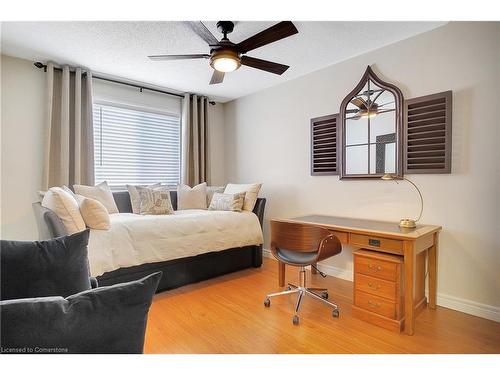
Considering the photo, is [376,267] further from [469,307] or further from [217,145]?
[217,145]

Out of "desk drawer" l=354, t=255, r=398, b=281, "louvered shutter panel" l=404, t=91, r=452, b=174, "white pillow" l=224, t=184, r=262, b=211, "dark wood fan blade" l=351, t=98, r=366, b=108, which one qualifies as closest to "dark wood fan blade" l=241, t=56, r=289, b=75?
"dark wood fan blade" l=351, t=98, r=366, b=108

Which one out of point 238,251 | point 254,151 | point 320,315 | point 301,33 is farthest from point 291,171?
point 320,315

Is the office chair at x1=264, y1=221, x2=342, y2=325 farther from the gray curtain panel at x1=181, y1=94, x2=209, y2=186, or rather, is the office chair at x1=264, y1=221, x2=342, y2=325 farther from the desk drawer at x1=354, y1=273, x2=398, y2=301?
the gray curtain panel at x1=181, y1=94, x2=209, y2=186

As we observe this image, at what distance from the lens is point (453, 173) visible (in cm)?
236

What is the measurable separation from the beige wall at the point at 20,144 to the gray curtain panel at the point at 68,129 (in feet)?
0.42

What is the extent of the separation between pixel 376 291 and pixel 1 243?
7.39 ft

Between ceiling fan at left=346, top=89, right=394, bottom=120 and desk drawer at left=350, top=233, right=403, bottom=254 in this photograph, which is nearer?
desk drawer at left=350, top=233, right=403, bottom=254

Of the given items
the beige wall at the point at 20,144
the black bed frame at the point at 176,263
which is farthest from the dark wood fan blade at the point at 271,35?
the beige wall at the point at 20,144

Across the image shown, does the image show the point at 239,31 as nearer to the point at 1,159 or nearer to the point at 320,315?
the point at 320,315

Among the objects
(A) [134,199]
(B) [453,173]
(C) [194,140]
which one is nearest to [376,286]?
(B) [453,173]

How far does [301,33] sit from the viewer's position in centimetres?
252

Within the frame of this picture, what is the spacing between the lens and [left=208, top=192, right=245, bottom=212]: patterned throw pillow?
347cm

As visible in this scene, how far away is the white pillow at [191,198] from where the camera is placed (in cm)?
379

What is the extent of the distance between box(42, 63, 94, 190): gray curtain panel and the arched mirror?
2987mm
